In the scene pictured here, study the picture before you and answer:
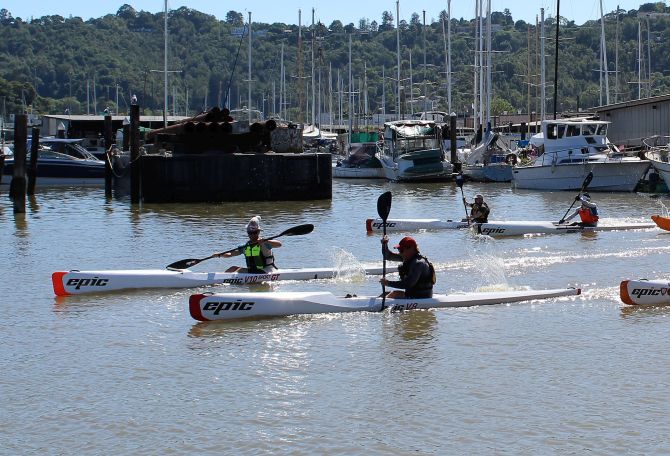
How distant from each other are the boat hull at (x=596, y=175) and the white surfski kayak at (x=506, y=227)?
13.5 m

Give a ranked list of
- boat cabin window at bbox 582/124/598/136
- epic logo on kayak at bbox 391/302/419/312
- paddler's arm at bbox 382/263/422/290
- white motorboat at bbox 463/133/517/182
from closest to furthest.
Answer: paddler's arm at bbox 382/263/422/290 < epic logo on kayak at bbox 391/302/419/312 < boat cabin window at bbox 582/124/598/136 < white motorboat at bbox 463/133/517/182

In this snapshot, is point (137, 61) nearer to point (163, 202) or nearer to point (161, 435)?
point (163, 202)

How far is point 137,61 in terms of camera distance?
644ft

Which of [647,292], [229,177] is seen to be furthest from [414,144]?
[647,292]

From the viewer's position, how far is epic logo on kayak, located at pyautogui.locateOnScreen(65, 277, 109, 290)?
1909 cm

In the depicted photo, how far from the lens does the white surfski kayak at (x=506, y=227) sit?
27406 mm

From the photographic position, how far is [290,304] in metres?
A: 16.9

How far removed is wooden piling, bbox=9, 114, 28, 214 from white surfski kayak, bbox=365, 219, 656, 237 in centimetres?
1190

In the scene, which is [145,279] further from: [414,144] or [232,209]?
[414,144]

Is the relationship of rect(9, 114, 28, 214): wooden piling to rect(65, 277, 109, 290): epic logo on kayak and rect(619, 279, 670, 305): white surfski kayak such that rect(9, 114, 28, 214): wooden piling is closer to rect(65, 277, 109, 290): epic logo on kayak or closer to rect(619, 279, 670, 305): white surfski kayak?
rect(65, 277, 109, 290): epic logo on kayak

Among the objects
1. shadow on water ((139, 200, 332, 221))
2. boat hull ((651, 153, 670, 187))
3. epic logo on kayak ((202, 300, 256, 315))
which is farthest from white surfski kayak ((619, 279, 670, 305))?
boat hull ((651, 153, 670, 187))

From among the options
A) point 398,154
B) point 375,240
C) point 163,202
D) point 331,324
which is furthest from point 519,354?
point 398,154

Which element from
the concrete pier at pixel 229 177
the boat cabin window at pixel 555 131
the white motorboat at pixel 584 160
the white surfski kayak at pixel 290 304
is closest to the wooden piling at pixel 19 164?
the concrete pier at pixel 229 177

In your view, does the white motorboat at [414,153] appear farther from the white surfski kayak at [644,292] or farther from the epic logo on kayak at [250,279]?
the white surfski kayak at [644,292]
